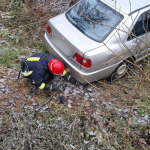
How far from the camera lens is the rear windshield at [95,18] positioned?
144 inches

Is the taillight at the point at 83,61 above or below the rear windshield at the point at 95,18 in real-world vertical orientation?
below

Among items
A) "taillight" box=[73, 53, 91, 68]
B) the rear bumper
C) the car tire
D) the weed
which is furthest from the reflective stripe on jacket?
the car tire

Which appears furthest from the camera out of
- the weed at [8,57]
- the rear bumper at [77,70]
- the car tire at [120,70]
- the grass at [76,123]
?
the weed at [8,57]

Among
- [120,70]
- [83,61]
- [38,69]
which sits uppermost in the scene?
[83,61]

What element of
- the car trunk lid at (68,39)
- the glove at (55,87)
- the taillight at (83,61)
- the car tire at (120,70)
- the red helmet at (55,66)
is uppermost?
the car trunk lid at (68,39)

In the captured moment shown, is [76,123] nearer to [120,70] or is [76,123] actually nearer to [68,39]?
[68,39]

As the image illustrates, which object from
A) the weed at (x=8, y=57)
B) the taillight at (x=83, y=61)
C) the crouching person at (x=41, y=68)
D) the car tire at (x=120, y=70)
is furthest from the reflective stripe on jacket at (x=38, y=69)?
the car tire at (x=120, y=70)

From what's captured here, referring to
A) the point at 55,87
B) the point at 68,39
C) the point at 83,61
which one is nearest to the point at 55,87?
the point at 55,87

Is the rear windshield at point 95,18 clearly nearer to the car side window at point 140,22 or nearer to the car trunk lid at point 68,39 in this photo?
the car trunk lid at point 68,39

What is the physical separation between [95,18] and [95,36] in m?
0.48

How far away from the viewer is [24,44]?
522 cm

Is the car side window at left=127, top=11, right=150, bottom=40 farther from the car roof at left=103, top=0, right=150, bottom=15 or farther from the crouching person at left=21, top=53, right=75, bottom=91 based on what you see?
the crouching person at left=21, top=53, right=75, bottom=91

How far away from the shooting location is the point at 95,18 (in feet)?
12.6

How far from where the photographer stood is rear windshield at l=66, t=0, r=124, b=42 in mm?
3660
